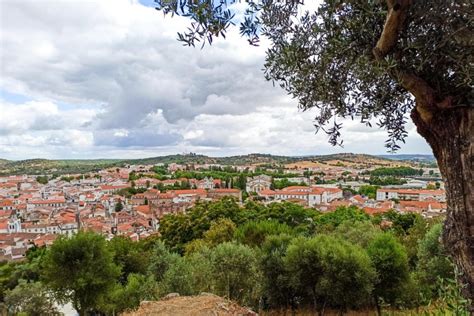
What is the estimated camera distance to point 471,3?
8.35ft

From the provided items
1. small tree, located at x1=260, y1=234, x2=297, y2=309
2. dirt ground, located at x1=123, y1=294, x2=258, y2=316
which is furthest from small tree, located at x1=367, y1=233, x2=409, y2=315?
dirt ground, located at x1=123, y1=294, x2=258, y2=316

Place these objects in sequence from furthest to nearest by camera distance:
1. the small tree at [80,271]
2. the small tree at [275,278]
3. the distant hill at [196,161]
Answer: the distant hill at [196,161] < the small tree at [80,271] < the small tree at [275,278]

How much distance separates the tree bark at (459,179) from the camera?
8.91ft

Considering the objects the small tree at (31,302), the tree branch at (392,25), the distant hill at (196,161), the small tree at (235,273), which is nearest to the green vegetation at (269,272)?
the small tree at (235,273)

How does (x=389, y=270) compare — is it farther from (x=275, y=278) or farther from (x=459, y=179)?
(x=459, y=179)

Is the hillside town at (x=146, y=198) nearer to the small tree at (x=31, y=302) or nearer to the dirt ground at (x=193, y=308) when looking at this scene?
the small tree at (x=31, y=302)

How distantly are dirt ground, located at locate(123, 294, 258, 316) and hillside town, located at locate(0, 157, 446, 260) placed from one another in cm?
3894

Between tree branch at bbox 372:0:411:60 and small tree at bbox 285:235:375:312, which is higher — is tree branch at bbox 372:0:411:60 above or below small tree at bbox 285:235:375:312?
above

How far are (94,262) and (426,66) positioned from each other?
13565 mm

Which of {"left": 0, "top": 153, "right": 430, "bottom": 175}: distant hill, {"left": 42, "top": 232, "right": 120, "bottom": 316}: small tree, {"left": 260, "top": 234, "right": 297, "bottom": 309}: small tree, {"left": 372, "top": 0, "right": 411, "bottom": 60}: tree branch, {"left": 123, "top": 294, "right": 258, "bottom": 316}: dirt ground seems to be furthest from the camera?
{"left": 0, "top": 153, "right": 430, "bottom": 175}: distant hill

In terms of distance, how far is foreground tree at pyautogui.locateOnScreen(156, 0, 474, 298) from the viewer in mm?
2596

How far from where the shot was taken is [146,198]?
80.4 metres

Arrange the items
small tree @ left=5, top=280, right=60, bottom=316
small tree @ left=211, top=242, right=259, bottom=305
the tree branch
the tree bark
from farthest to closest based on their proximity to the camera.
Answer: small tree @ left=5, top=280, right=60, bottom=316
small tree @ left=211, top=242, right=259, bottom=305
the tree bark
the tree branch

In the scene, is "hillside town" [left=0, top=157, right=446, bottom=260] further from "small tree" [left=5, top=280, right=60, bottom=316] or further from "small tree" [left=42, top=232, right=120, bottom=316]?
"small tree" [left=42, top=232, right=120, bottom=316]
